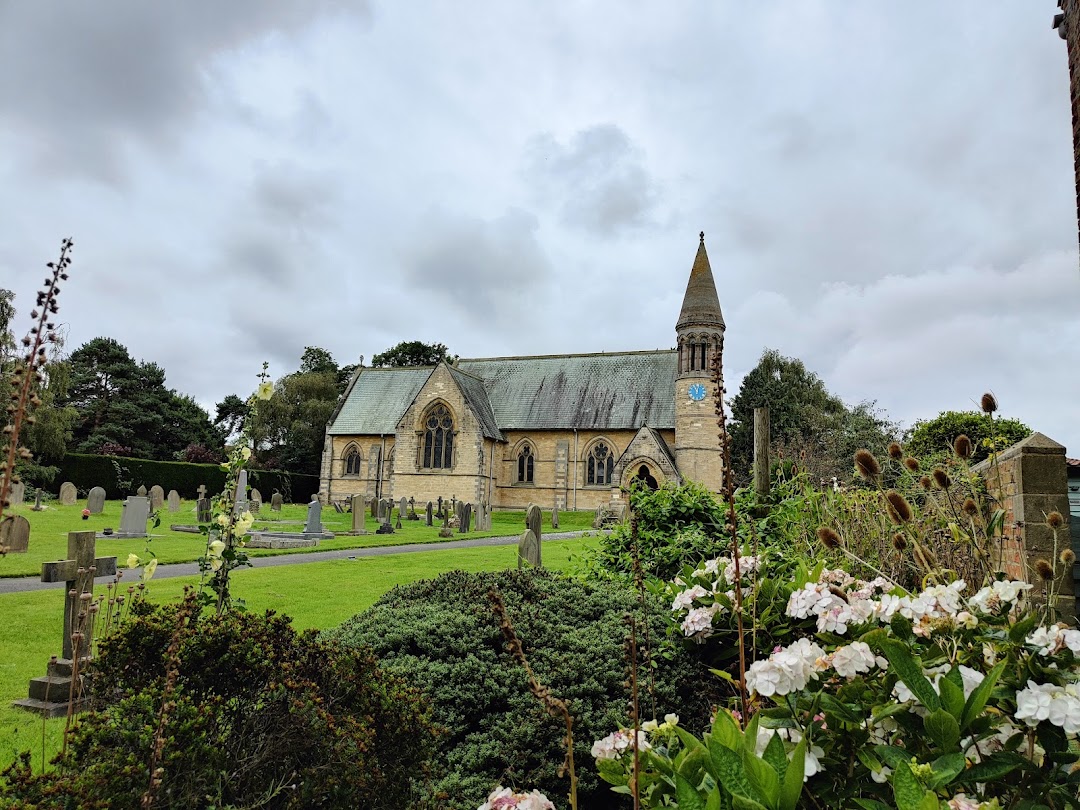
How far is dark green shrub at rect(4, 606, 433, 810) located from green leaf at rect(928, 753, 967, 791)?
1.81 m

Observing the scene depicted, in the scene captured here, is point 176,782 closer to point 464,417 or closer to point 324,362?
point 464,417

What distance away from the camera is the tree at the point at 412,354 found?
62.6 m

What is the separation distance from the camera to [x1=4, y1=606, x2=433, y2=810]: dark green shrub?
2.18 m

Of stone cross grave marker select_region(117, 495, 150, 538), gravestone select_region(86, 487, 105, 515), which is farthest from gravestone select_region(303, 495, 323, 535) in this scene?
gravestone select_region(86, 487, 105, 515)

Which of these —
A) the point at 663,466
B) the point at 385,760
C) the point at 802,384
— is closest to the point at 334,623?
the point at 385,760

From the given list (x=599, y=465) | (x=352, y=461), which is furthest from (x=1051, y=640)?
(x=352, y=461)

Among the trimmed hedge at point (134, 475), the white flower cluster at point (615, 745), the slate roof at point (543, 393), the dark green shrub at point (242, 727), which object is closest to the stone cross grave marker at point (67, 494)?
the trimmed hedge at point (134, 475)

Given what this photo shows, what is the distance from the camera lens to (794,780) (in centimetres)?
152

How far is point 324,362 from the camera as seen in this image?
6456cm

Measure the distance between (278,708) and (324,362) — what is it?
64.9 m

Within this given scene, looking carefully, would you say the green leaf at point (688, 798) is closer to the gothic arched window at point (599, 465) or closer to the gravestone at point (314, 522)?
the gravestone at point (314, 522)

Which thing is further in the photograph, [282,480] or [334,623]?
[282,480]

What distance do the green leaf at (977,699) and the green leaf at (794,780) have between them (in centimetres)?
57

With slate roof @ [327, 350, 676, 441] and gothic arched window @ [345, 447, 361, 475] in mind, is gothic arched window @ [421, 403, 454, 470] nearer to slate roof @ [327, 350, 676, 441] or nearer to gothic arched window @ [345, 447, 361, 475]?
slate roof @ [327, 350, 676, 441]
